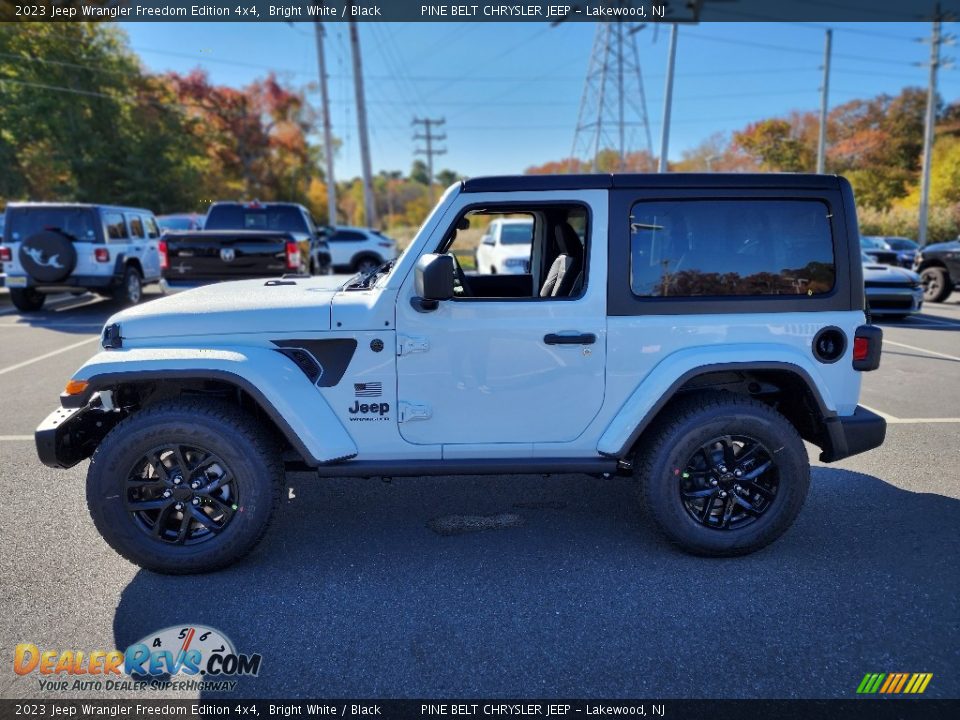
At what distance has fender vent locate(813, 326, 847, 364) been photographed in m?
3.34

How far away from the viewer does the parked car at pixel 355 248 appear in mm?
19328

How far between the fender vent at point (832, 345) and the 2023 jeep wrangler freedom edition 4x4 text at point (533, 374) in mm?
14

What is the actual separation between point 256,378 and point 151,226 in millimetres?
13141

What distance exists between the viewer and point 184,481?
318cm

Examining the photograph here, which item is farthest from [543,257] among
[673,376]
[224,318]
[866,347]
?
[224,318]

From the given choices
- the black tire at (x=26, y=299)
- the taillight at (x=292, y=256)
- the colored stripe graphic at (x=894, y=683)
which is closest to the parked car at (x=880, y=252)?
the taillight at (x=292, y=256)

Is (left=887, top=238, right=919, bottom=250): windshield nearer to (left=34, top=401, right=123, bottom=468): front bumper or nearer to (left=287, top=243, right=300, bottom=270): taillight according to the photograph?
(left=287, top=243, right=300, bottom=270): taillight

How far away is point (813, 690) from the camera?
2.44 m

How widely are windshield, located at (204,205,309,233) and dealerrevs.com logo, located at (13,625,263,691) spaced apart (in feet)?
32.3

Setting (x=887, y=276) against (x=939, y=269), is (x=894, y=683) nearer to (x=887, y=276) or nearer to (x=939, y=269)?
(x=887, y=276)

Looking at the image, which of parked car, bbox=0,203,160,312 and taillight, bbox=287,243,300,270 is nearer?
taillight, bbox=287,243,300,270

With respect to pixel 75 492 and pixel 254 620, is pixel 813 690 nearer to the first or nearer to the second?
pixel 254 620

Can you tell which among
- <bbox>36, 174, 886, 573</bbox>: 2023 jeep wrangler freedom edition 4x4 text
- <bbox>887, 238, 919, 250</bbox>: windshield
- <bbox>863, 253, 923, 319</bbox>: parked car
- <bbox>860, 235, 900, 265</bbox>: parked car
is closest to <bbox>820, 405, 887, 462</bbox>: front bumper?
<bbox>36, 174, 886, 573</bbox>: 2023 jeep wrangler freedom edition 4x4 text

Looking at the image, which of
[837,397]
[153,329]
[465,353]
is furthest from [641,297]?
[153,329]
